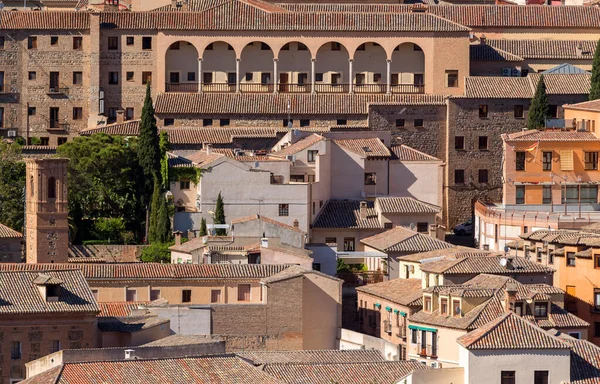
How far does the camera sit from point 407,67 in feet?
327

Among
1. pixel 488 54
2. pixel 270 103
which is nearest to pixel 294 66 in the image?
pixel 270 103

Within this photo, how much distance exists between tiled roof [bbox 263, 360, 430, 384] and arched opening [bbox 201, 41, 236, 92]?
36020mm

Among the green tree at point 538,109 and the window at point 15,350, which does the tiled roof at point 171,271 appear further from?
the green tree at point 538,109

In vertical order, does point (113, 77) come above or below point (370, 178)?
above

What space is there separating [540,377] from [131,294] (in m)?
16.1

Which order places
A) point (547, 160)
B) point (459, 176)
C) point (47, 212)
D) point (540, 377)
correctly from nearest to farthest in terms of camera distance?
point (540, 377), point (47, 212), point (547, 160), point (459, 176)

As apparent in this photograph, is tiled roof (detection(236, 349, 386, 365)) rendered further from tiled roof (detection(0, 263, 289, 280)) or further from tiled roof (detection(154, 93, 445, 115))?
tiled roof (detection(154, 93, 445, 115))

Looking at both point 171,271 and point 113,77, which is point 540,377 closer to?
point 171,271

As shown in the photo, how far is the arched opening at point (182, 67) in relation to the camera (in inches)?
3873

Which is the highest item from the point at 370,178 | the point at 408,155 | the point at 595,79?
the point at 595,79

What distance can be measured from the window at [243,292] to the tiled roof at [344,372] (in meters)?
10.0

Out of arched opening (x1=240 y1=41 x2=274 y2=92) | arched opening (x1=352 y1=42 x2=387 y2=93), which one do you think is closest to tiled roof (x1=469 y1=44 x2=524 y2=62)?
arched opening (x1=352 y1=42 x2=387 y2=93)

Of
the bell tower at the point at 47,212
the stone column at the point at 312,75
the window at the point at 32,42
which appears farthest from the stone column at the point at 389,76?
the bell tower at the point at 47,212

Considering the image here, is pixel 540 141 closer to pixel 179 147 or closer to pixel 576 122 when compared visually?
pixel 576 122
